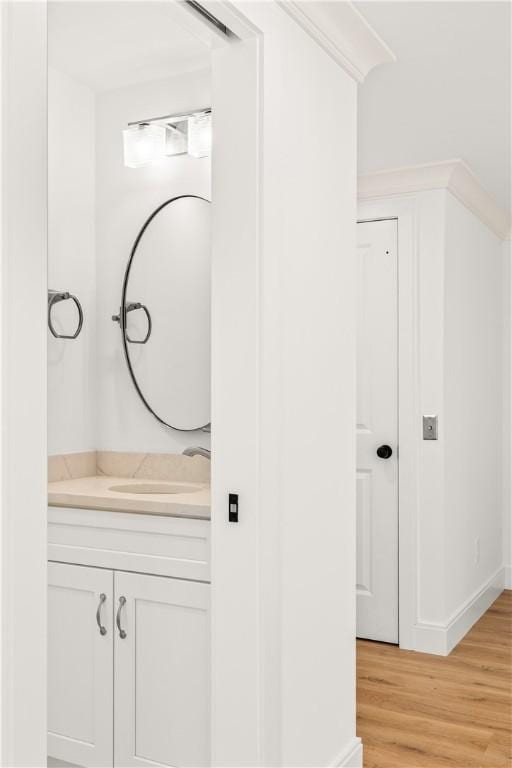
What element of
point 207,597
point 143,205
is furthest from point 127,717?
point 143,205

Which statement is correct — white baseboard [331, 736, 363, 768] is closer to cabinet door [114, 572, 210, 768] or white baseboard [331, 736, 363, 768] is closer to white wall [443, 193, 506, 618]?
cabinet door [114, 572, 210, 768]

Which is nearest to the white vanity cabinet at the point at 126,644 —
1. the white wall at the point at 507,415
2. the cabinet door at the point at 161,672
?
the cabinet door at the point at 161,672

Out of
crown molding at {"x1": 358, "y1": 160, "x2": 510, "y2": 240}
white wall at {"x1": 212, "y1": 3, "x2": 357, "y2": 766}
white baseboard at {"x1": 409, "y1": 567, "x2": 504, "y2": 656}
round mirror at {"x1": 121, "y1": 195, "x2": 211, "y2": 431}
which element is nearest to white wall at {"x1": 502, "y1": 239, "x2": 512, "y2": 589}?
white baseboard at {"x1": 409, "y1": 567, "x2": 504, "y2": 656}

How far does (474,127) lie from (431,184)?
0.55m

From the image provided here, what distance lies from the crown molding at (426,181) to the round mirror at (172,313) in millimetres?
1264

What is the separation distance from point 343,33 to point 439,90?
66 cm

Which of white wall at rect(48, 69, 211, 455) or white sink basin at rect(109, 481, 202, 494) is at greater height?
white wall at rect(48, 69, 211, 455)

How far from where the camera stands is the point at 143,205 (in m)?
3.04

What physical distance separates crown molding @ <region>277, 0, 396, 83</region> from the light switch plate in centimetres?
178

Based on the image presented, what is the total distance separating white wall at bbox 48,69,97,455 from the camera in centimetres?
296

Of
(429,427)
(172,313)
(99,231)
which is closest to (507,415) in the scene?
(429,427)

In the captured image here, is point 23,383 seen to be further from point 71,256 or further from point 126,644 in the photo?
point 71,256

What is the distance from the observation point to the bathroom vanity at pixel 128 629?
2188 mm

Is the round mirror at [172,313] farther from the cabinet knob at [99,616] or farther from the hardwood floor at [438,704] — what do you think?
Answer: the hardwood floor at [438,704]
